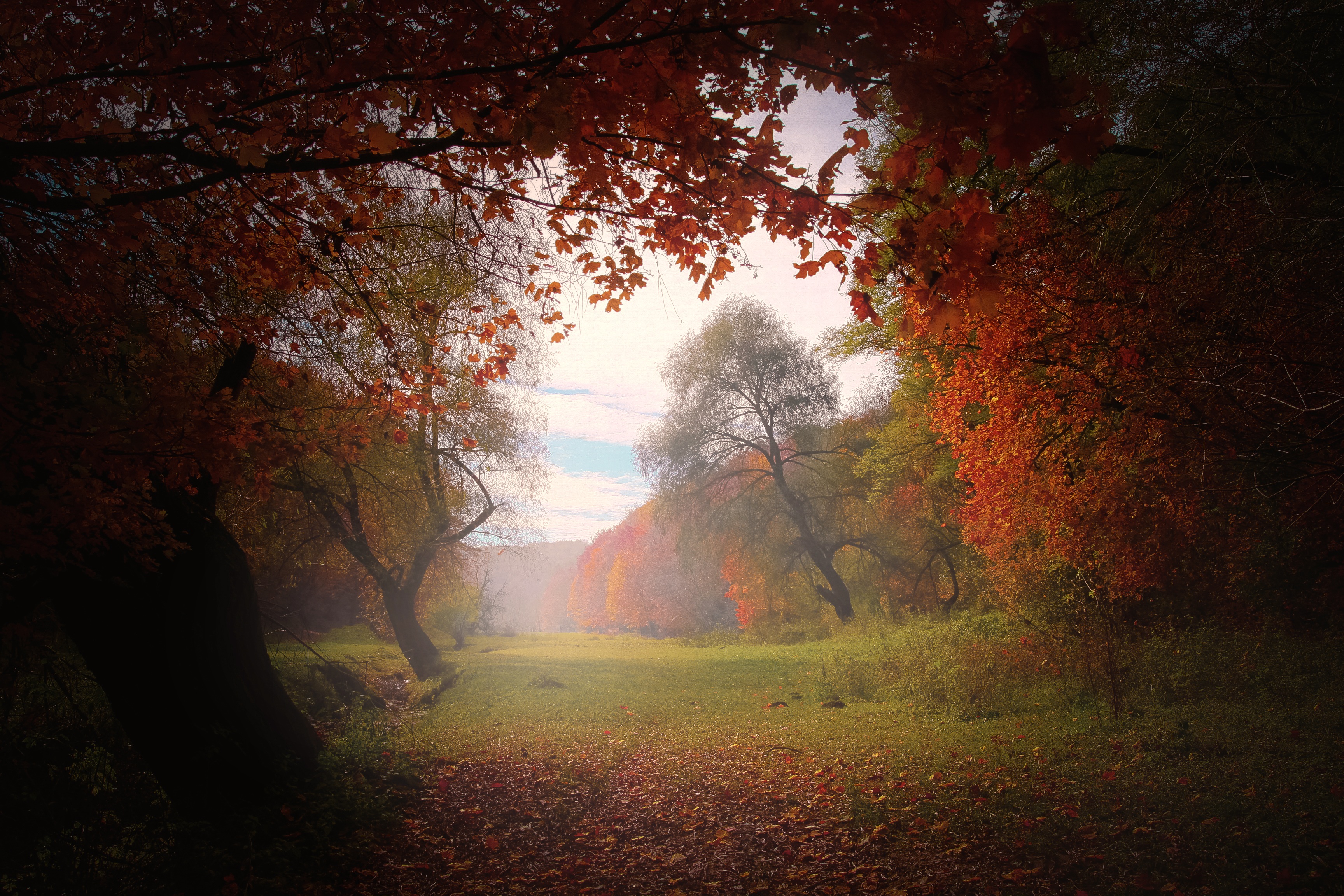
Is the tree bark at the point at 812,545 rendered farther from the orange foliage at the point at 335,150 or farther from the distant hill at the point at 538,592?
the distant hill at the point at 538,592

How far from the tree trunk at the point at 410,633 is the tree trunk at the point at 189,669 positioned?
9.34m

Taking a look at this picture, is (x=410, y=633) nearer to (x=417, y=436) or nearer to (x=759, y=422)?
(x=417, y=436)

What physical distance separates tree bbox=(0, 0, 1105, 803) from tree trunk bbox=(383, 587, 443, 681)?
9.87m

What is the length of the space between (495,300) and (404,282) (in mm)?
769

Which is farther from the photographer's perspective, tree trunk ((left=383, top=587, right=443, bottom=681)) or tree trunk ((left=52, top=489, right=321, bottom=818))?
tree trunk ((left=383, top=587, right=443, bottom=681))

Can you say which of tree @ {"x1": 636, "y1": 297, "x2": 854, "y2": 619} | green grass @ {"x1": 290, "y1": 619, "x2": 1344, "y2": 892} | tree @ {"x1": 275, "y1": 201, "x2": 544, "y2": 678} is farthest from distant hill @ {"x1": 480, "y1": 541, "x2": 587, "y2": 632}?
green grass @ {"x1": 290, "y1": 619, "x2": 1344, "y2": 892}

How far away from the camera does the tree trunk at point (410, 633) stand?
564 inches

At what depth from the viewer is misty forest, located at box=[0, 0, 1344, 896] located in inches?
96.3

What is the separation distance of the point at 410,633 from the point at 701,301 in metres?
14.3

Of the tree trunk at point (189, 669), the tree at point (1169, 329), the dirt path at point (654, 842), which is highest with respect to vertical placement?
the tree at point (1169, 329)

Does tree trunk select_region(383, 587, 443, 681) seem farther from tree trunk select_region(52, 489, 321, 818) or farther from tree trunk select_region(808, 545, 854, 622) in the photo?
tree trunk select_region(808, 545, 854, 622)

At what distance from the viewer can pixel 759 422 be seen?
66.9ft

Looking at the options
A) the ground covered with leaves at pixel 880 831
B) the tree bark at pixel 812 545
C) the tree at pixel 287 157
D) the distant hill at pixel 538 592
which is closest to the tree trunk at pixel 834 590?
the tree bark at pixel 812 545

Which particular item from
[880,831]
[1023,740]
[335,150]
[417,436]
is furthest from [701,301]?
[417,436]
